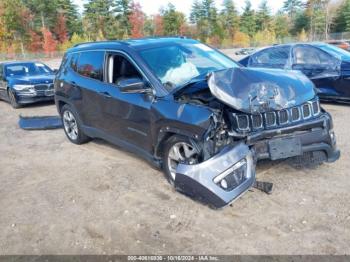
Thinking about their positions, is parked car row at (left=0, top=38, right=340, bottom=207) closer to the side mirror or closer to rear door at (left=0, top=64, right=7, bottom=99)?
the side mirror

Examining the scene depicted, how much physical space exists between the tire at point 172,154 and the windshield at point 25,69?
920cm

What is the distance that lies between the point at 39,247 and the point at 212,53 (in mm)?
3552

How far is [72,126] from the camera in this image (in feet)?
22.1

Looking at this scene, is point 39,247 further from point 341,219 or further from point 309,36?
point 309,36

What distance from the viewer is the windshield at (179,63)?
14.9 feet

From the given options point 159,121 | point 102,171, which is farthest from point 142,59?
point 102,171

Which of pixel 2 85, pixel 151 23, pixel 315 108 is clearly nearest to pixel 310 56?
pixel 315 108

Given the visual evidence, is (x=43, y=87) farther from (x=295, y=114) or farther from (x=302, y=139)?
(x=302, y=139)

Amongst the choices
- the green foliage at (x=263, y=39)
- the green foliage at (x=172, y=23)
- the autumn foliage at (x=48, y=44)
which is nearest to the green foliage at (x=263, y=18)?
the green foliage at (x=263, y=39)

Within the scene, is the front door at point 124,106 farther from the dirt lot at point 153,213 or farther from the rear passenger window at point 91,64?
the dirt lot at point 153,213

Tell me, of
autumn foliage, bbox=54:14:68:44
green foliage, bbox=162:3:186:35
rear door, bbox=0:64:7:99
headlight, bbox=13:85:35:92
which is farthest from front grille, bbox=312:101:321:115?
green foliage, bbox=162:3:186:35

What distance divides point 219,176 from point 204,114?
68 centimetres

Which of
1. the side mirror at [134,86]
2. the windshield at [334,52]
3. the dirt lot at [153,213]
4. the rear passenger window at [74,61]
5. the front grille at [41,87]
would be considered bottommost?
the dirt lot at [153,213]

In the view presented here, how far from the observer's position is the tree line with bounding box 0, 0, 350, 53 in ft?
209
